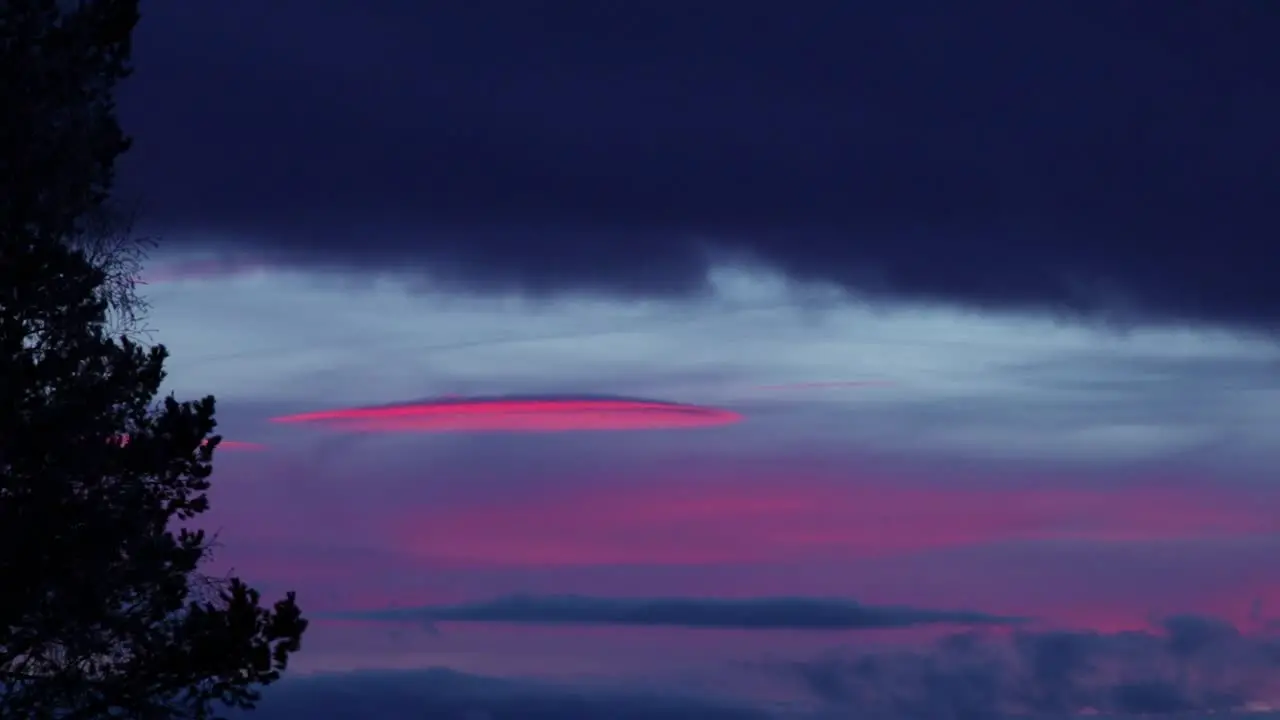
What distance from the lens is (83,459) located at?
1032 inches

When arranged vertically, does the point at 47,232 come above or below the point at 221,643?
above

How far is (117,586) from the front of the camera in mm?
26250

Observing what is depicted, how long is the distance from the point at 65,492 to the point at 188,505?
5.80 ft

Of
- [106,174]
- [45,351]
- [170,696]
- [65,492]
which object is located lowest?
[170,696]

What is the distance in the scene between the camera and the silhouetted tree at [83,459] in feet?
84.9

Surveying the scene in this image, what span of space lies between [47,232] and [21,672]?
210 inches

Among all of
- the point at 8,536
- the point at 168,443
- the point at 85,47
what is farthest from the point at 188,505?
the point at 85,47

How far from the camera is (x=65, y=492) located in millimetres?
26188

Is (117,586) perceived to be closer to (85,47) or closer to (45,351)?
(45,351)

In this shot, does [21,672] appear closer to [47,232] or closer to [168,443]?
[168,443]

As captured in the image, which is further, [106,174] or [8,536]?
[106,174]

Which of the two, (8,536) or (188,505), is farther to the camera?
(188,505)

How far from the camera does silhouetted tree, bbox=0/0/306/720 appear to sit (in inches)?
1019

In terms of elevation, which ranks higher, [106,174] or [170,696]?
[106,174]
